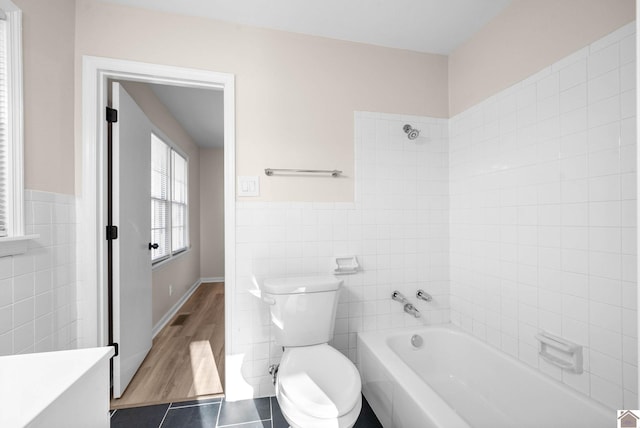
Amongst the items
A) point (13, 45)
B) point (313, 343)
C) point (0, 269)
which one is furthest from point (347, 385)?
point (13, 45)

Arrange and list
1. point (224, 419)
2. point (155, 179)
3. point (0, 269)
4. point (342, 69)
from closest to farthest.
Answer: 1. point (0, 269)
2. point (224, 419)
3. point (342, 69)
4. point (155, 179)

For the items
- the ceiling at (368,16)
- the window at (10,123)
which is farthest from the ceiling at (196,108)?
the window at (10,123)

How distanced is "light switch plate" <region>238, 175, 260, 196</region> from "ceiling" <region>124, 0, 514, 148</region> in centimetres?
97

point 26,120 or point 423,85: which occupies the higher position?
point 423,85

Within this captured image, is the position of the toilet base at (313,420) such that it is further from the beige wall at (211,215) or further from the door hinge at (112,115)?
the beige wall at (211,215)

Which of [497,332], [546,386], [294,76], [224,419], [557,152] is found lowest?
[224,419]

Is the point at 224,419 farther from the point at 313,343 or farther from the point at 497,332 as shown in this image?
the point at 497,332

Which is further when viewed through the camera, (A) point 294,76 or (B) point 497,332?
(A) point 294,76

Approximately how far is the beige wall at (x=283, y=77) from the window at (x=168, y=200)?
4.58 feet

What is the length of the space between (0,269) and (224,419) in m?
1.28

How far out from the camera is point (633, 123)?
110 centimetres

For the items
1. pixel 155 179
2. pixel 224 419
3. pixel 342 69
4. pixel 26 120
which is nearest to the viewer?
pixel 26 120

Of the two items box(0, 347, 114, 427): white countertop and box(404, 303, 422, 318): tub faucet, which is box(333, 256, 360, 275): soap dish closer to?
box(404, 303, 422, 318): tub faucet

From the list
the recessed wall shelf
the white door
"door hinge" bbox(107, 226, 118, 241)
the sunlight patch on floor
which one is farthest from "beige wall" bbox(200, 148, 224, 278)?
the recessed wall shelf
